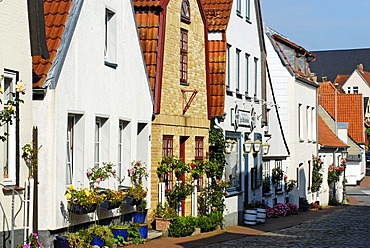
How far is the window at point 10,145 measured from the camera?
1359 centimetres

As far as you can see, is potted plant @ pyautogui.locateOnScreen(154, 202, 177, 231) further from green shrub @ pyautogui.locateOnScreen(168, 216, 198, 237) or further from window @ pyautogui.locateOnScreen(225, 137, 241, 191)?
window @ pyautogui.locateOnScreen(225, 137, 241, 191)

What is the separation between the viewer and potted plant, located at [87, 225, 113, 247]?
1652cm

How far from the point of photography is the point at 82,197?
15812 millimetres

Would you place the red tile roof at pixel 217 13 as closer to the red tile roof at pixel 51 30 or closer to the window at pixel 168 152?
the window at pixel 168 152

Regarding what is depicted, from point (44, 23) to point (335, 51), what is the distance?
132323 mm

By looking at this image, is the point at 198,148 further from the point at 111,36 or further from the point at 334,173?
the point at 334,173

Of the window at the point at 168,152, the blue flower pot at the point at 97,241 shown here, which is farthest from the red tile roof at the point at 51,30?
the window at the point at 168,152

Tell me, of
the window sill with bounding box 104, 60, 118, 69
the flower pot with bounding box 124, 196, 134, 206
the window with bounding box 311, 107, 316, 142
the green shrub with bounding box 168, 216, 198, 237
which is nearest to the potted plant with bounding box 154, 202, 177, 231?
the green shrub with bounding box 168, 216, 198, 237

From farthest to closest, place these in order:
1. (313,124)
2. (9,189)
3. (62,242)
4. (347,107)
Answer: (347,107), (313,124), (62,242), (9,189)

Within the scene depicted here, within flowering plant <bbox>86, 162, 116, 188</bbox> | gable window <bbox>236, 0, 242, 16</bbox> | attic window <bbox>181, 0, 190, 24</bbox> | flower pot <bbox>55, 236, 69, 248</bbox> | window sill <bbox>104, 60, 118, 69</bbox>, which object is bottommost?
flower pot <bbox>55, 236, 69, 248</bbox>

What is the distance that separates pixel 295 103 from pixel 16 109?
25532mm

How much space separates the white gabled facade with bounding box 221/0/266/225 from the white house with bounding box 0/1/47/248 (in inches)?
500

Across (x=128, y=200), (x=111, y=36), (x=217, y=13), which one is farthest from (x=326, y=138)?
(x=111, y=36)

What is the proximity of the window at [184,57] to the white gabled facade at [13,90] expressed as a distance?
911 cm
